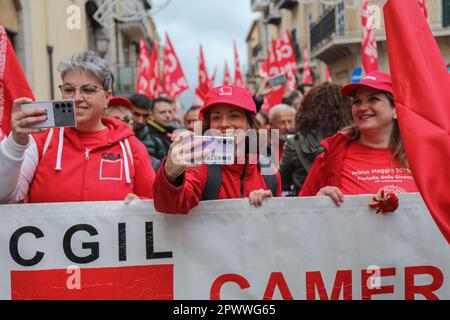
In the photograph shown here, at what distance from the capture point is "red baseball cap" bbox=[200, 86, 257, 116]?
2795 mm

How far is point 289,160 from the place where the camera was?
4402 mm

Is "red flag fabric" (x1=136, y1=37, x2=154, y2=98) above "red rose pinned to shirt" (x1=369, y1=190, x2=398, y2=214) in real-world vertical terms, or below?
above

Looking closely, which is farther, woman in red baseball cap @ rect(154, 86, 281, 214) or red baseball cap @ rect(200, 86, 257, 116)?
red baseball cap @ rect(200, 86, 257, 116)

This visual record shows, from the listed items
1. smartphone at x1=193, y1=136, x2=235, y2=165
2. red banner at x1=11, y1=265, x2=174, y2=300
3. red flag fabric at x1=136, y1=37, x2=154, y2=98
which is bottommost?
red banner at x1=11, y1=265, x2=174, y2=300

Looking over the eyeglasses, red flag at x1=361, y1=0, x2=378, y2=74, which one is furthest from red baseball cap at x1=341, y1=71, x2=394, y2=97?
red flag at x1=361, y1=0, x2=378, y2=74

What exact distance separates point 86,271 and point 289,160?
7.02ft

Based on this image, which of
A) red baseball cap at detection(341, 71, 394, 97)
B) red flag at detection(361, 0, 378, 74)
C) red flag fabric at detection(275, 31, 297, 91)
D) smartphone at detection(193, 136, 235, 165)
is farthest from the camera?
red flag fabric at detection(275, 31, 297, 91)

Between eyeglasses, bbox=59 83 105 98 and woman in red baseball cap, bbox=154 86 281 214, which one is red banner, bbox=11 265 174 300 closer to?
woman in red baseball cap, bbox=154 86 281 214

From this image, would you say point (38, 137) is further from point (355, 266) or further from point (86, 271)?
point (355, 266)

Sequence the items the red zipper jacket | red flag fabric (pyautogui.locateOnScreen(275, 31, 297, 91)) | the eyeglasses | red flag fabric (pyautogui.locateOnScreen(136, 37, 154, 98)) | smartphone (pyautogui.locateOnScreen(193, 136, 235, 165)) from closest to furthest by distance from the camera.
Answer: smartphone (pyautogui.locateOnScreen(193, 136, 235, 165))
the red zipper jacket
the eyeglasses
red flag fabric (pyautogui.locateOnScreen(136, 37, 154, 98))
red flag fabric (pyautogui.locateOnScreen(275, 31, 297, 91))

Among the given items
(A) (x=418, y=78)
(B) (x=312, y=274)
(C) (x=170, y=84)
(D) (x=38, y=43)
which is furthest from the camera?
(C) (x=170, y=84)

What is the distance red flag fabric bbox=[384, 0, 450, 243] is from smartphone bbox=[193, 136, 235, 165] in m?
0.63
